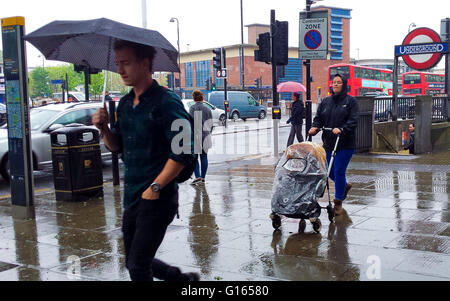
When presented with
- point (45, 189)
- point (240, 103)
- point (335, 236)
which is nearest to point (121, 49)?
point (335, 236)

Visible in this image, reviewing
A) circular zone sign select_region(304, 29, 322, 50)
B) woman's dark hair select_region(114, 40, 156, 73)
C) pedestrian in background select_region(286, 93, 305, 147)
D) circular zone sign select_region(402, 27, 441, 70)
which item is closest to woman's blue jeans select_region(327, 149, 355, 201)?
woman's dark hair select_region(114, 40, 156, 73)

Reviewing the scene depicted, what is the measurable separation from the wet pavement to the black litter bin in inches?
8.2

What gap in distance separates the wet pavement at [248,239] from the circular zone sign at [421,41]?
568 cm

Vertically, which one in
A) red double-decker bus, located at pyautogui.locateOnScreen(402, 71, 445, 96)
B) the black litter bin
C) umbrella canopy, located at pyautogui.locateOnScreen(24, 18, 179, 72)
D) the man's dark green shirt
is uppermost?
red double-decker bus, located at pyautogui.locateOnScreen(402, 71, 445, 96)

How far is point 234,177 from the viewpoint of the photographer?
1055 centimetres

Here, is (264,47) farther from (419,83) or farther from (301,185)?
(419,83)

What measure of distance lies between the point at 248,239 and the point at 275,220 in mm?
444

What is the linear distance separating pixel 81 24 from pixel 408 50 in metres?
11.9

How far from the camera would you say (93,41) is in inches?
153

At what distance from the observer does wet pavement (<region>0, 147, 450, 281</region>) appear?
4680 mm

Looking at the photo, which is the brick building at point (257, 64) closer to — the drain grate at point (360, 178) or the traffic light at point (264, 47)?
the traffic light at point (264, 47)

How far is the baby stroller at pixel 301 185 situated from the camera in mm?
5855

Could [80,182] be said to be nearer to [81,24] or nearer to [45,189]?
[45,189]

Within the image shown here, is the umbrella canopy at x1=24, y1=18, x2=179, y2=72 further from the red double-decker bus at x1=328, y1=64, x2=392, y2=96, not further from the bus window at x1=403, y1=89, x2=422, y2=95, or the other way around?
the bus window at x1=403, y1=89, x2=422, y2=95
